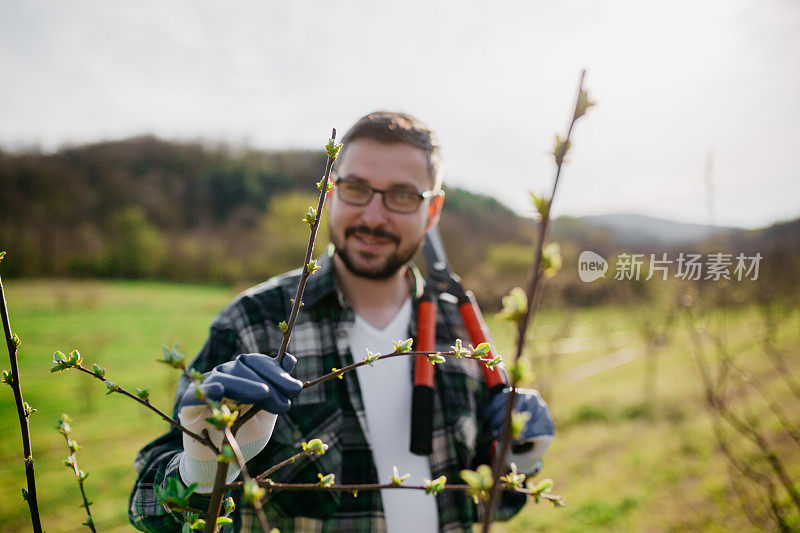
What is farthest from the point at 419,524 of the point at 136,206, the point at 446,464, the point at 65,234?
the point at 136,206

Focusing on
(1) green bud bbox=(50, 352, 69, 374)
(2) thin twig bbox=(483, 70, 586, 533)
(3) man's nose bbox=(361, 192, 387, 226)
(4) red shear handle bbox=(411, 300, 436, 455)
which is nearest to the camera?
(2) thin twig bbox=(483, 70, 586, 533)

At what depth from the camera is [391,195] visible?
230 cm

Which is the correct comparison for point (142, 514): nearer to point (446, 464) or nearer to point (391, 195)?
point (446, 464)

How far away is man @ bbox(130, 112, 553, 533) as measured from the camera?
5.73 ft

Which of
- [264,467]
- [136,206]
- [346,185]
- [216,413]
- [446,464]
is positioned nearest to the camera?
[216,413]

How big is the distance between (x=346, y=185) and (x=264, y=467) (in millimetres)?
1376

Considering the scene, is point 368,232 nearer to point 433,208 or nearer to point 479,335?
point 433,208

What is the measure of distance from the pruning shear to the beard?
0.23 meters

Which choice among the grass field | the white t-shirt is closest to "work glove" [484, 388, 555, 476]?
the white t-shirt

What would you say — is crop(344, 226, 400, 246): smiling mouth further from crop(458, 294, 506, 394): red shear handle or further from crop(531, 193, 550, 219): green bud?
crop(531, 193, 550, 219): green bud

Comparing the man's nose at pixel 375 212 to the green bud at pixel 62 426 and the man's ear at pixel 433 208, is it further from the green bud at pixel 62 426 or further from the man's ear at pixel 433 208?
the green bud at pixel 62 426

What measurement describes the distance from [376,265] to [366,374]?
1.84 feet

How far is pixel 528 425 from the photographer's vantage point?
188cm

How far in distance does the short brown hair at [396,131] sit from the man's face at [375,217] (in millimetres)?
35
